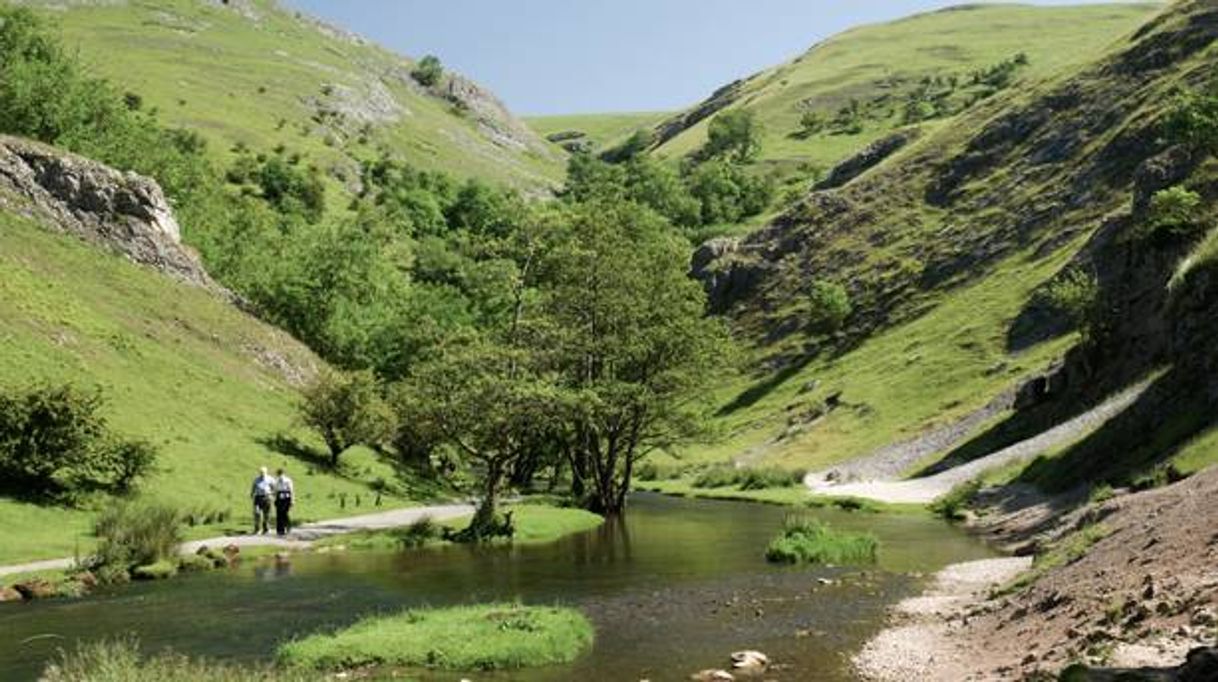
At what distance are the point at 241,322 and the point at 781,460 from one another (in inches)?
2424

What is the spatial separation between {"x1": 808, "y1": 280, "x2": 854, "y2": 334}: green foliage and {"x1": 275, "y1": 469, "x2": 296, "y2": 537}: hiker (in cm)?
12193

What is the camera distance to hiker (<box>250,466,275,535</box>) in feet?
156

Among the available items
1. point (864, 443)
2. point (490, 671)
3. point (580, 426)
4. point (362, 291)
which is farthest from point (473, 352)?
point (864, 443)

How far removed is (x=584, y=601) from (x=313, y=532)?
20781 mm

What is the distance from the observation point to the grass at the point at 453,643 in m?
24.3

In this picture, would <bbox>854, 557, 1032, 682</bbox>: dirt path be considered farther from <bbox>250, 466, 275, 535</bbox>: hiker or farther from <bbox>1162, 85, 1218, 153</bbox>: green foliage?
<bbox>1162, 85, 1218, 153</bbox>: green foliage

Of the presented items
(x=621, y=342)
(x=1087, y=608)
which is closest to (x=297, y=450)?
(x=621, y=342)

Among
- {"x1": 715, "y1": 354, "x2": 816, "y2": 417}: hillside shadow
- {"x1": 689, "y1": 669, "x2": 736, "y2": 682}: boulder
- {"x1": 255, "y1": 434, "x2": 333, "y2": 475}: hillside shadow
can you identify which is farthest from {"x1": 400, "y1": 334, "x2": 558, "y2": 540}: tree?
{"x1": 715, "y1": 354, "x2": 816, "y2": 417}: hillside shadow

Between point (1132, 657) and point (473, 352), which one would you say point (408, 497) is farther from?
point (1132, 657)

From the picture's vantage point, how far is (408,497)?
68.1 meters

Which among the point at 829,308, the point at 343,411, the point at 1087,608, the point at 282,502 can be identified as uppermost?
the point at 829,308

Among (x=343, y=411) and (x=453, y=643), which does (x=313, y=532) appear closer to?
(x=343, y=411)

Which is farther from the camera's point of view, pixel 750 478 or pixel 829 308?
pixel 829 308

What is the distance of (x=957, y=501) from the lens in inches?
Answer: 2569
